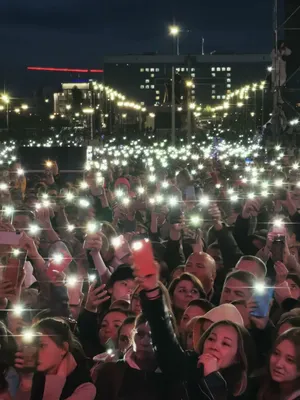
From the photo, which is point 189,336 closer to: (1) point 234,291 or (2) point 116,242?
(1) point 234,291

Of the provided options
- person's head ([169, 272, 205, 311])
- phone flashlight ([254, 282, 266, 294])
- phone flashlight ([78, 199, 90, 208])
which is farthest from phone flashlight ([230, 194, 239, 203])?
person's head ([169, 272, 205, 311])

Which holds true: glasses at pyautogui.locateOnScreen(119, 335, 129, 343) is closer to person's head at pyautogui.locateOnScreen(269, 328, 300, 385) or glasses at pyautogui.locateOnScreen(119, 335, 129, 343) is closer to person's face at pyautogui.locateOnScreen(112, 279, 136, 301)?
person's head at pyautogui.locateOnScreen(269, 328, 300, 385)

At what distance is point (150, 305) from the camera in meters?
4.14

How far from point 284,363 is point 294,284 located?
2.36 meters

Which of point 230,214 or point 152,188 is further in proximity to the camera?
point 152,188

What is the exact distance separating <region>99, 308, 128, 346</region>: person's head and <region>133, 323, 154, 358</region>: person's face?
1.41 m

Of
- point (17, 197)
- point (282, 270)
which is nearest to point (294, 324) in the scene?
point (282, 270)

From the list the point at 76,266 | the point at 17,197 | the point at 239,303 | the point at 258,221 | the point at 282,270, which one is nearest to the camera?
the point at 239,303

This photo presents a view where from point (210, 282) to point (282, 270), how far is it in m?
0.72

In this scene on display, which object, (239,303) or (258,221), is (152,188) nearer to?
(258,221)

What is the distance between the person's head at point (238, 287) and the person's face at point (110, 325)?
868 mm

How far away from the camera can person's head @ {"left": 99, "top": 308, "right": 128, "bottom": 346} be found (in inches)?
239

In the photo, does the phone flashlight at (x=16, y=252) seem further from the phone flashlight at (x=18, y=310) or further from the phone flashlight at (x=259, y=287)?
the phone flashlight at (x=259, y=287)

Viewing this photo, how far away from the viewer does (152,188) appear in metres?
13.9
